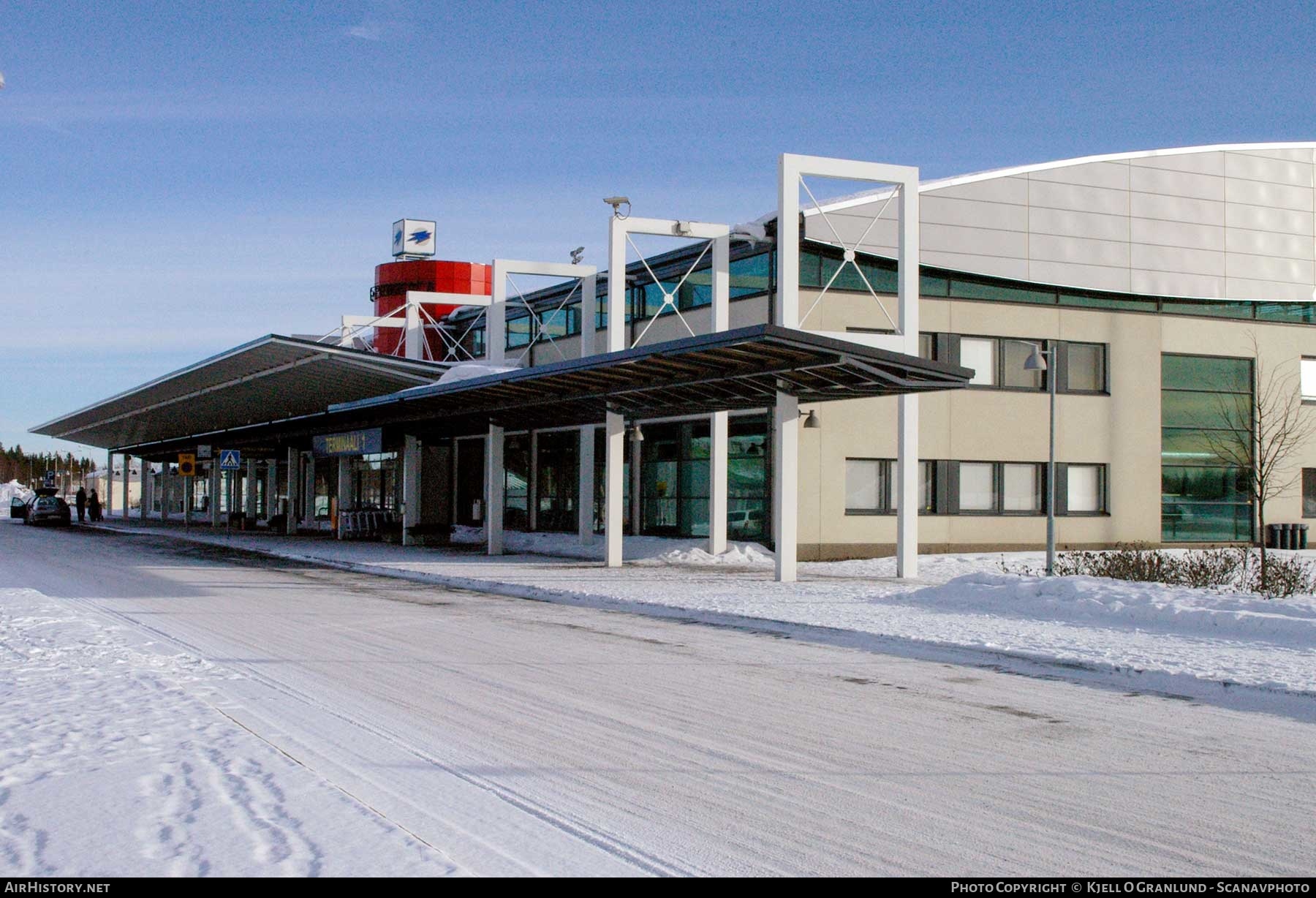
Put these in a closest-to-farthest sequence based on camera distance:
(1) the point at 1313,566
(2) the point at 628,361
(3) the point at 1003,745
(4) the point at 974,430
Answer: (3) the point at 1003,745 < (2) the point at 628,361 < (1) the point at 1313,566 < (4) the point at 974,430

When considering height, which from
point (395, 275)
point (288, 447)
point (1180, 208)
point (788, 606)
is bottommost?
point (788, 606)

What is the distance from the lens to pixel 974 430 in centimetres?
3027

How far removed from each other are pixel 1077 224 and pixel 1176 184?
365 centimetres

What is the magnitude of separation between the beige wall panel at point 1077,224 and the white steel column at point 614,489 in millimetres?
12680

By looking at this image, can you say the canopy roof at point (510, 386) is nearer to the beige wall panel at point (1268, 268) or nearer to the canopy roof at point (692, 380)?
the canopy roof at point (692, 380)

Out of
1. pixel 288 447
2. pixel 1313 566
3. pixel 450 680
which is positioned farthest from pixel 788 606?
pixel 288 447

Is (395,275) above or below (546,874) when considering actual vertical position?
above

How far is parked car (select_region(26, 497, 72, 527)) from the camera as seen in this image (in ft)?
173

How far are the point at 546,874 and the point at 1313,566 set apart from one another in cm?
2525

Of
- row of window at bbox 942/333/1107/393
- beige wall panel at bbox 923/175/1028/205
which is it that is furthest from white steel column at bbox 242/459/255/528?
beige wall panel at bbox 923/175/1028/205

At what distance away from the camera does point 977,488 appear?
100 feet

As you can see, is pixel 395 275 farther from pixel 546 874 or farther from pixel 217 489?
pixel 546 874

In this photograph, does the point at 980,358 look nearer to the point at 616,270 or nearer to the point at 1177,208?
the point at 1177,208

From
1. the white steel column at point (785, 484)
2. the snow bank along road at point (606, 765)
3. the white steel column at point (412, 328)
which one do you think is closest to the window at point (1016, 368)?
the white steel column at point (785, 484)
